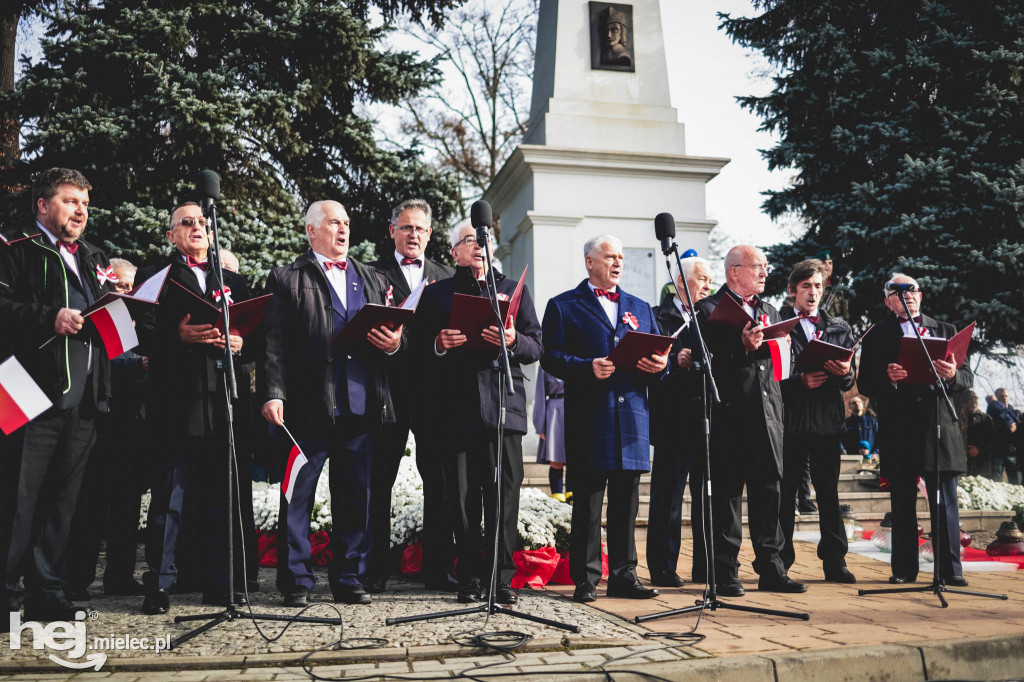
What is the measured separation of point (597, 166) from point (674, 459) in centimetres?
562

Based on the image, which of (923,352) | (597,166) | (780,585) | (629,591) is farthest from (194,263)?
(597,166)

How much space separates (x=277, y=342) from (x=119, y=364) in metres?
1.47

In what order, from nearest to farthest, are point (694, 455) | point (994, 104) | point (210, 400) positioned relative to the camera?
point (210, 400) → point (694, 455) → point (994, 104)

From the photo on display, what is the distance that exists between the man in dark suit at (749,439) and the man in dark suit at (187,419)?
10.1ft

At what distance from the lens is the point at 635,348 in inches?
191

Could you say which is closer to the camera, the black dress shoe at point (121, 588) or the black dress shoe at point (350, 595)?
the black dress shoe at point (350, 595)

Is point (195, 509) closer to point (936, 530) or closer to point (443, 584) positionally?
point (443, 584)

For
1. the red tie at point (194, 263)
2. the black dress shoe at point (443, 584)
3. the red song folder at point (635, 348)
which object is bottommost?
the black dress shoe at point (443, 584)

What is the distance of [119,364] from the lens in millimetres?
5570

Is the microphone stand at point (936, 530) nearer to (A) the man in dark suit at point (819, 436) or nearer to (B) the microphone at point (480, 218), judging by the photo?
(A) the man in dark suit at point (819, 436)

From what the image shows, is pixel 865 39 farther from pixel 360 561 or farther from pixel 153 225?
pixel 360 561

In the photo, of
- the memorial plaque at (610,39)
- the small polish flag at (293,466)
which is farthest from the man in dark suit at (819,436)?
the memorial plaque at (610,39)

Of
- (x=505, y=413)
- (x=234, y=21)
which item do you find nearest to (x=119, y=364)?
(x=505, y=413)

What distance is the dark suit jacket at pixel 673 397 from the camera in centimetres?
597
